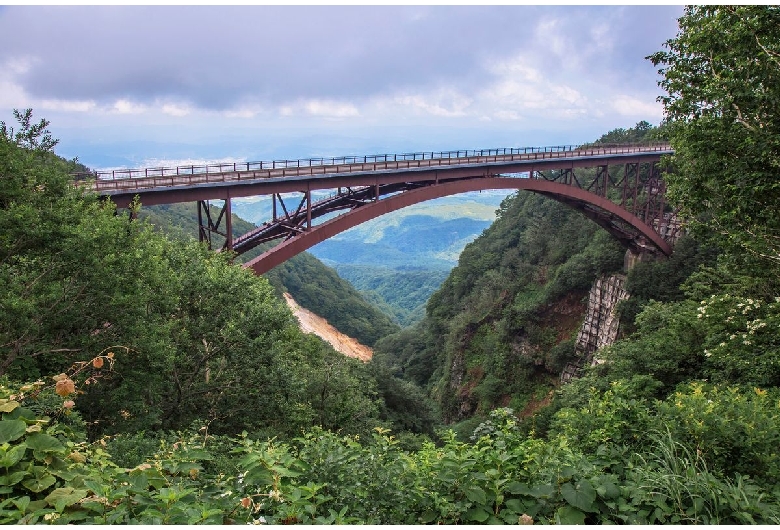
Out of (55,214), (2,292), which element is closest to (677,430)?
(2,292)

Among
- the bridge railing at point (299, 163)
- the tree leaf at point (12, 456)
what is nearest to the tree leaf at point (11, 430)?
the tree leaf at point (12, 456)

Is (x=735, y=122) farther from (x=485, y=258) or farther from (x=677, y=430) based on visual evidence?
(x=485, y=258)

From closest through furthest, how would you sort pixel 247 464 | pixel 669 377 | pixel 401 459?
1. pixel 247 464
2. pixel 401 459
3. pixel 669 377

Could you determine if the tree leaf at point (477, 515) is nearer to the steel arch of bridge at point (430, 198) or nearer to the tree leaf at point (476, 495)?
the tree leaf at point (476, 495)

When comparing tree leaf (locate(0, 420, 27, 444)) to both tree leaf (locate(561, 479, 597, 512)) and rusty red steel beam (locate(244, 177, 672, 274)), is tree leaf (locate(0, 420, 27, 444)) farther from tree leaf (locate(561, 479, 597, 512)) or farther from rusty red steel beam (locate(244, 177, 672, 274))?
rusty red steel beam (locate(244, 177, 672, 274))

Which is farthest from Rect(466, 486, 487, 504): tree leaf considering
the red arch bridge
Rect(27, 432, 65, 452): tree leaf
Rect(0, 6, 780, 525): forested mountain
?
the red arch bridge

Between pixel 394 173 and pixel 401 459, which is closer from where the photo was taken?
pixel 401 459
